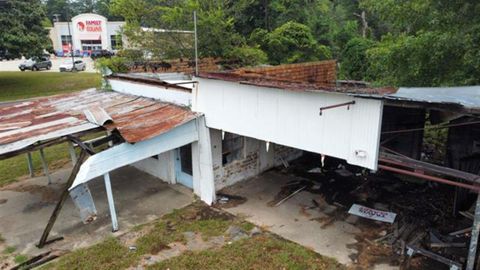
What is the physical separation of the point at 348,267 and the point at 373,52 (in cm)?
927

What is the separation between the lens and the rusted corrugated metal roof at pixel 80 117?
8.50 m

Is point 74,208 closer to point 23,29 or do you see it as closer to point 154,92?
point 154,92

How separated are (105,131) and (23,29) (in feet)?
67.6

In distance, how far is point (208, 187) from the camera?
416 inches

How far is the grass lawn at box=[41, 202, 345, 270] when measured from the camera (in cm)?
758

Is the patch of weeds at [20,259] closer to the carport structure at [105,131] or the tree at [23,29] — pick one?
the carport structure at [105,131]

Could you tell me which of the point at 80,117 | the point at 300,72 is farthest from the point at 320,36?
the point at 80,117

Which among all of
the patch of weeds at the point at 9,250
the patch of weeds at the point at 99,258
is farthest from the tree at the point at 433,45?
the patch of weeds at the point at 9,250

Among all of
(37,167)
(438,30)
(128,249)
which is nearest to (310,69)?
(438,30)

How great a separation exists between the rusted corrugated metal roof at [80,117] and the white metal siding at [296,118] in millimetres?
1001

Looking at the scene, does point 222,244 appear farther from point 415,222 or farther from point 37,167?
point 37,167

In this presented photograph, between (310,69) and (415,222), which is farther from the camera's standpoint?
(310,69)

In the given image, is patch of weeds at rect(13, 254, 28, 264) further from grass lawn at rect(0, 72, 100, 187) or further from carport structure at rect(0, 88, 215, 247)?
grass lawn at rect(0, 72, 100, 187)

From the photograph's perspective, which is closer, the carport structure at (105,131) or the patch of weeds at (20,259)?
the patch of weeds at (20,259)
